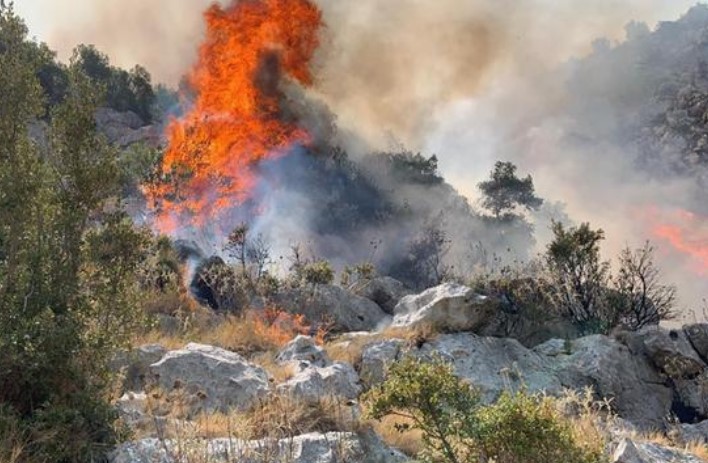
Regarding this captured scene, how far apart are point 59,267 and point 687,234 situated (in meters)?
60.7

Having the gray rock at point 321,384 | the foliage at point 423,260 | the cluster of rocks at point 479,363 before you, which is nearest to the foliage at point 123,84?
the foliage at point 423,260

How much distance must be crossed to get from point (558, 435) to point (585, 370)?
40.3ft

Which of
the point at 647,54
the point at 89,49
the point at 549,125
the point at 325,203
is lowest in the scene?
the point at 325,203

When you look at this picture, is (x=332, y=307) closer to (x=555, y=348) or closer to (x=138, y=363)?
(x=555, y=348)

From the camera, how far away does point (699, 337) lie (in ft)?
65.9

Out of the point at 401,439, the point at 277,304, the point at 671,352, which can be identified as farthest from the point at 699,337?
the point at 401,439

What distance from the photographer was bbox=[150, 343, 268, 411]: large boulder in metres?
9.49

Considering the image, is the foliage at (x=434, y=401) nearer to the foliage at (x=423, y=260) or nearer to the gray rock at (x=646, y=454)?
the gray rock at (x=646, y=454)

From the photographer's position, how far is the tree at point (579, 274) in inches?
894

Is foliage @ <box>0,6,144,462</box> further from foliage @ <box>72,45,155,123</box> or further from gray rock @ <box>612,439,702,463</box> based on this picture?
foliage @ <box>72,45,155,123</box>

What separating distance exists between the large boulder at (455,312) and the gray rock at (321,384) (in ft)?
17.8

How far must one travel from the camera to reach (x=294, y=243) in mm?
37906

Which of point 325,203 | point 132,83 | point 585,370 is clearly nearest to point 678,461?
point 585,370

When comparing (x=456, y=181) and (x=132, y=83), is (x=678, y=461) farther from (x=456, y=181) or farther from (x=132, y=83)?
(x=456, y=181)
